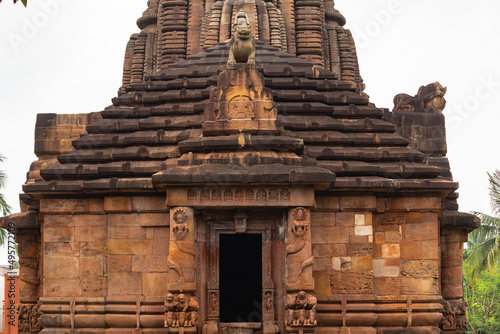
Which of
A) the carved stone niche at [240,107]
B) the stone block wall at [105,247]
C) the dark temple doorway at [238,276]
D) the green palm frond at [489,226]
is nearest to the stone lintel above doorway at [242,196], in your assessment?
the stone block wall at [105,247]

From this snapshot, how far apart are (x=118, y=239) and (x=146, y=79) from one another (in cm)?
414

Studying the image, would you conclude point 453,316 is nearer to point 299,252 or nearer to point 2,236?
point 299,252

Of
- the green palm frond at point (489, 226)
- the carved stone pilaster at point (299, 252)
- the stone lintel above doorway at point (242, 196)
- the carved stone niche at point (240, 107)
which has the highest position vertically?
the carved stone niche at point (240, 107)

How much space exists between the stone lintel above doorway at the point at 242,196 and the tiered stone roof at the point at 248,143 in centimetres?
29

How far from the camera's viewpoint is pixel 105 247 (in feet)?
53.5

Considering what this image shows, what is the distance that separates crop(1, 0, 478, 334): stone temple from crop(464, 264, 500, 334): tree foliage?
19314 mm

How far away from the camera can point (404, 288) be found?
1622 centimetres

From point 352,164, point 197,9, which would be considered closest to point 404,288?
point 352,164

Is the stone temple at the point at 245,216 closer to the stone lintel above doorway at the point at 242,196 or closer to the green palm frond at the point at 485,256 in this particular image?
the stone lintel above doorway at the point at 242,196

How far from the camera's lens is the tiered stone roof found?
15.3 metres

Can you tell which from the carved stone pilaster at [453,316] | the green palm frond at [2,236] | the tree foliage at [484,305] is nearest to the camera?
the carved stone pilaster at [453,316]

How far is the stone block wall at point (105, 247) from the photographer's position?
52.2 feet

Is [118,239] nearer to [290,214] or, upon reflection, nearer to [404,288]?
[290,214]

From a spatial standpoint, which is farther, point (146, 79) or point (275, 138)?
point (146, 79)
